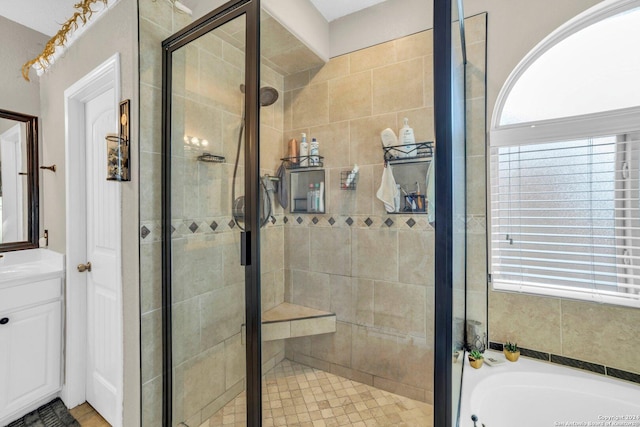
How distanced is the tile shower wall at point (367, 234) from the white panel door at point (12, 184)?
1.83 m

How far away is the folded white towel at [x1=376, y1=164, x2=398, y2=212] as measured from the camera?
1.91m

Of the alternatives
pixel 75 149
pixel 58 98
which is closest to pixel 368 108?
pixel 75 149

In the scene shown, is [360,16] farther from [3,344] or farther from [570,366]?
[3,344]

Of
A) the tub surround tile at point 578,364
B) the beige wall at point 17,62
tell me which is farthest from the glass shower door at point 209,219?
the tub surround tile at point 578,364

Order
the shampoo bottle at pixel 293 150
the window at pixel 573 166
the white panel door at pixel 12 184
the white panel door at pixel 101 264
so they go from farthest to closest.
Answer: the shampoo bottle at pixel 293 150 < the white panel door at pixel 12 184 < the white panel door at pixel 101 264 < the window at pixel 573 166

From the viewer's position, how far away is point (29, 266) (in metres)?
1.86

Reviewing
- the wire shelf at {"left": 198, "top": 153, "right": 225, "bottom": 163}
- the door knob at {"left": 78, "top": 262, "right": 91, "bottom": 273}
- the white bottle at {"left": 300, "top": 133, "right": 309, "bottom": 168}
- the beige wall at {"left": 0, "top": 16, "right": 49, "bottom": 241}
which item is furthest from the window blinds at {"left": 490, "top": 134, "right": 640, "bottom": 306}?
the beige wall at {"left": 0, "top": 16, "right": 49, "bottom": 241}

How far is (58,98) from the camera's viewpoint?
6.18 feet

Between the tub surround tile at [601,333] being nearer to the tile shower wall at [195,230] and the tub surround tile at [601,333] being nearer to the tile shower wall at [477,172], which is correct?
the tile shower wall at [477,172]

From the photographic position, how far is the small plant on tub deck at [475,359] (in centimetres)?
155

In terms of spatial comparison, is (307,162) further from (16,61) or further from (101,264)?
(16,61)

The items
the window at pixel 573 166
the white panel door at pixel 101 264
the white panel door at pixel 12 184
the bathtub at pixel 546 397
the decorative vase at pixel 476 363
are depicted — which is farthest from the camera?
the white panel door at pixel 12 184

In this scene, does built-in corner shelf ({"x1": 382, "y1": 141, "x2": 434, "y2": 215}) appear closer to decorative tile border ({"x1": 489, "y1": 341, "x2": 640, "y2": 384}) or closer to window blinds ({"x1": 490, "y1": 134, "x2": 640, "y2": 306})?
window blinds ({"x1": 490, "y1": 134, "x2": 640, "y2": 306})

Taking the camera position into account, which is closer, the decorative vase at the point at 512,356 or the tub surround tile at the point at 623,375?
the tub surround tile at the point at 623,375
